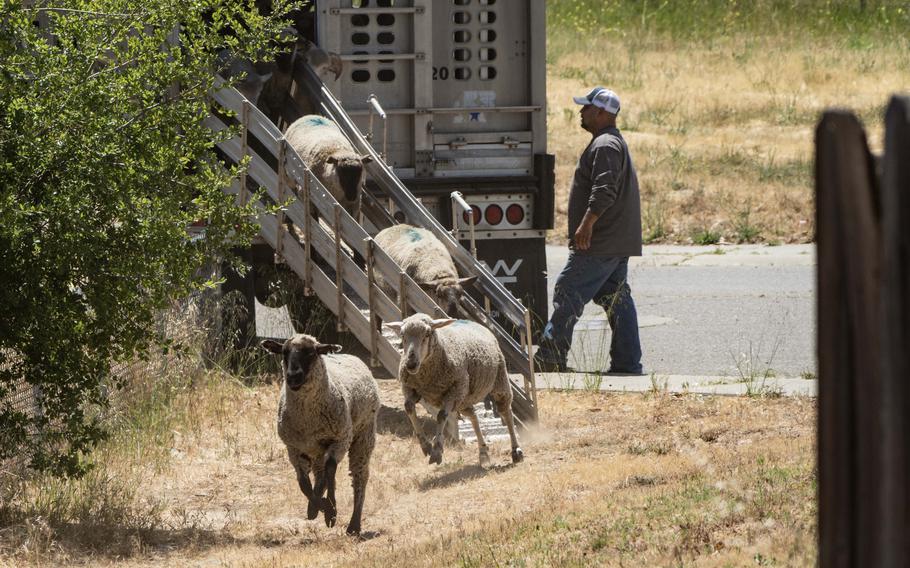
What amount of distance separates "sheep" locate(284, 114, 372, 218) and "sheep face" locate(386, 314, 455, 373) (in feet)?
8.13

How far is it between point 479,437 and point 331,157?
115 inches

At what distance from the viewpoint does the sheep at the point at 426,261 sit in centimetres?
959

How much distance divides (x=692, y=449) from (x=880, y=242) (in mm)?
5649

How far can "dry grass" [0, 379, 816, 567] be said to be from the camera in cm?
563

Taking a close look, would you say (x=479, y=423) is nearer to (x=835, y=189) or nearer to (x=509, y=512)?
(x=509, y=512)

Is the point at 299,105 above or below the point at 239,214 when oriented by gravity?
above

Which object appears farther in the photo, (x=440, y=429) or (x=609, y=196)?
(x=609, y=196)

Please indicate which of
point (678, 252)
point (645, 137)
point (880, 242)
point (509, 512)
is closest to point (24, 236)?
point (509, 512)

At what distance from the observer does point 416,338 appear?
785 centimetres

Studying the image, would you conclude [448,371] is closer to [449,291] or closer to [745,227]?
[449,291]

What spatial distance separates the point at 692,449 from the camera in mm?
8000

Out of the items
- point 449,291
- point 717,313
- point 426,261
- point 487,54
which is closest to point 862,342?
point 449,291

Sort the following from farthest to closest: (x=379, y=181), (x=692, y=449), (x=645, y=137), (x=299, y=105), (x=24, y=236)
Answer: (x=645, y=137) < (x=299, y=105) < (x=379, y=181) < (x=692, y=449) < (x=24, y=236)

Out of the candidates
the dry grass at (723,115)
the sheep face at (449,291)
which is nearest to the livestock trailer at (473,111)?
the sheep face at (449,291)
